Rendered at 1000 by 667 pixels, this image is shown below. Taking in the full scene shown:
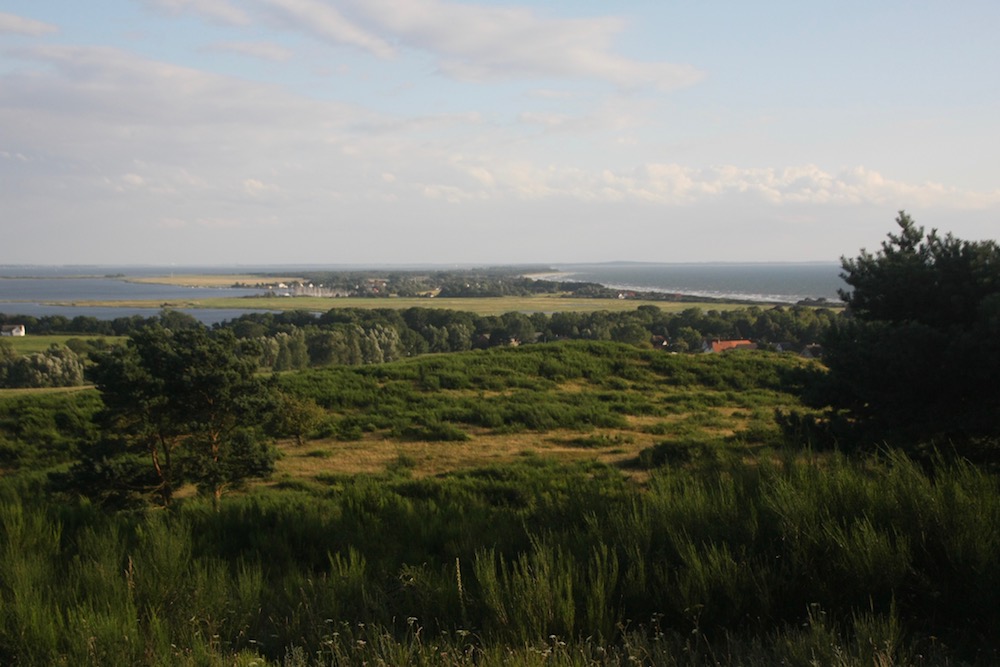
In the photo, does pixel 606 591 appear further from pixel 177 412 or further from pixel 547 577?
pixel 177 412

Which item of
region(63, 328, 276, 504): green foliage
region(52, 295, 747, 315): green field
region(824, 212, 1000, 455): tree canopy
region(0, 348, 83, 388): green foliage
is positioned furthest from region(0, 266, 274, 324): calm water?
region(824, 212, 1000, 455): tree canopy

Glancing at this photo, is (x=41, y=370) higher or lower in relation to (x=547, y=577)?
lower

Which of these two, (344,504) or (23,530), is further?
(344,504)

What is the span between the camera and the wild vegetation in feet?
10.6

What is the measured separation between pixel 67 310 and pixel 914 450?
7762 cm

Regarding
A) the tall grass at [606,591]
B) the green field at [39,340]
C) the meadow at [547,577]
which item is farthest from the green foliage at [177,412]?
the green field at [39,340]

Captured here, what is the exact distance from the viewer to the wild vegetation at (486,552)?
3227 millimetres

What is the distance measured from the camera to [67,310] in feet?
223

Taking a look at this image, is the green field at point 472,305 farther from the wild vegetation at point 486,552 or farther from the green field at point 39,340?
the wild vegetation at point 486,552

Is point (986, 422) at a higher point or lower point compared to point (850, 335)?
lower

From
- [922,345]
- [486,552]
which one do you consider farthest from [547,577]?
[922,345]

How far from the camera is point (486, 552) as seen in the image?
4438mm

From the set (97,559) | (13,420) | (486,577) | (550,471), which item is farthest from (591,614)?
(13,420)

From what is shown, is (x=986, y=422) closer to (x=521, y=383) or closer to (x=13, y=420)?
(x=521, y=383)
